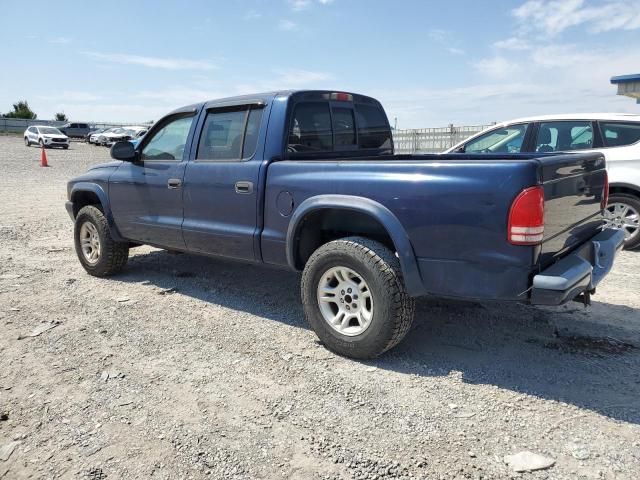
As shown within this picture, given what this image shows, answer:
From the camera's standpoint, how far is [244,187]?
4.28 m

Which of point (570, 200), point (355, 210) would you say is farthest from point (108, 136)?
point (570, 200)

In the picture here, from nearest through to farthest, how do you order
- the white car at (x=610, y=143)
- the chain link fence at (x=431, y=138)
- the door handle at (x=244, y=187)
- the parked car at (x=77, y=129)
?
the door handle at (x=244, y=187)
the white car at (x=610, y=143)
the chain link fence at (x=431, y=138)
the parked car at (x=77, y=129)

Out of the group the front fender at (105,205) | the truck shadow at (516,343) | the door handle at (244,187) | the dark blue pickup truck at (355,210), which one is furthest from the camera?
the front fender at (105,205)

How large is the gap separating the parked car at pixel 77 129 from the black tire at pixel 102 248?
149 ft

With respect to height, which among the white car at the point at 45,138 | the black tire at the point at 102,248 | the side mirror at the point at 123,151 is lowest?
the black tire at the point at 102,248

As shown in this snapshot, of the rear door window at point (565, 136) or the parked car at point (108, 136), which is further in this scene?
the parked car at point (108, 136)

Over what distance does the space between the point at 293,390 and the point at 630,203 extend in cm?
544

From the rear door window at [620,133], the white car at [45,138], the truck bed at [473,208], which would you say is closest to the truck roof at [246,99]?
the truck bed at [473,208]

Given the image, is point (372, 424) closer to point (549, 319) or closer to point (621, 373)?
point (621, 373)

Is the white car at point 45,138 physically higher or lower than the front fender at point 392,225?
higher

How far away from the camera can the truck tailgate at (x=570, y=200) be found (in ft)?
10.2

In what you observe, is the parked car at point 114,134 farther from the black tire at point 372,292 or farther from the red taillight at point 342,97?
the black tire at point 372,292

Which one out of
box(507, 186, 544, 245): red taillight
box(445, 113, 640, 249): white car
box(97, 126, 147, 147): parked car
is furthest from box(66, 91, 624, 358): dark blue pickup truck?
box(97, 126, 147, 147): parked car

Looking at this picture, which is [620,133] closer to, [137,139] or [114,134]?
[137,139]
